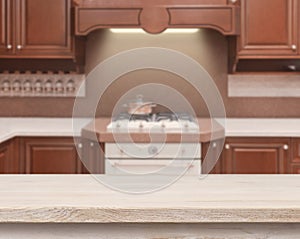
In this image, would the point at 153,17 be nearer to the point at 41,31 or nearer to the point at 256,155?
the point at 41,31

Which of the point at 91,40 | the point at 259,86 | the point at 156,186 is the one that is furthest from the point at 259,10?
the point at 156,186

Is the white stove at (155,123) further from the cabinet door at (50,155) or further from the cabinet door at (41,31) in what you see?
the cabinet door at (41,31)

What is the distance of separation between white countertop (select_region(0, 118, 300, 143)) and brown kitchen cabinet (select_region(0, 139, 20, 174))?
6 cm

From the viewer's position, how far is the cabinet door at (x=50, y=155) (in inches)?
156

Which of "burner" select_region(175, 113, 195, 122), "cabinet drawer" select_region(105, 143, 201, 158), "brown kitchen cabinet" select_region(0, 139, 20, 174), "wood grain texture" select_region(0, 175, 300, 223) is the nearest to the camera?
"wood grain texture" select_region(0, 175, 300, 223)

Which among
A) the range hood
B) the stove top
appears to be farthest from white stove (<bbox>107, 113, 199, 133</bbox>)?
the range hood

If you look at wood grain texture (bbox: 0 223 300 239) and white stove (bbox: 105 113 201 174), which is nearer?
wood grain texture (bbox: 0 223 300 239)

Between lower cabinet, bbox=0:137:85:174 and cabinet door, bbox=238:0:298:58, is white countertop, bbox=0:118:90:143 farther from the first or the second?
cabinet door, bbox=238:0:298:58

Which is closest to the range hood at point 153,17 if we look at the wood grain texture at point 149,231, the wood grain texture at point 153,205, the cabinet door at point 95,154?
the cabinet door at point 95,154

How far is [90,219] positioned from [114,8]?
9.39 feet

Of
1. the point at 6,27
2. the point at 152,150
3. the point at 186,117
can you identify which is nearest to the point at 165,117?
the point at 186,117

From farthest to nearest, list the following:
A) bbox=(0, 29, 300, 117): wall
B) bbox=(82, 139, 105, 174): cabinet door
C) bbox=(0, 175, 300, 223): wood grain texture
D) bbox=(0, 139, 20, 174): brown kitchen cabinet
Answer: bbox=(0, 29, 300, 117): wall < bbox=(0, 139, 20, 174): brown kitchen cabinet < bbox=(82, 139, 105, 174): cabinet door < bbox=(0, 175, 300, 223): wood grain texture

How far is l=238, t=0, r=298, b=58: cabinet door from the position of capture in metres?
4.00

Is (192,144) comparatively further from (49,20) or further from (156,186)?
(156,186)
